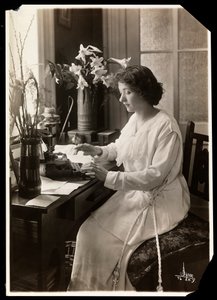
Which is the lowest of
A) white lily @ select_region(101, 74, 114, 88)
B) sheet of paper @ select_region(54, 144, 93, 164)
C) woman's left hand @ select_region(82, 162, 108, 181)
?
woman's left hand @ select_region(82, 162, 108, 181)

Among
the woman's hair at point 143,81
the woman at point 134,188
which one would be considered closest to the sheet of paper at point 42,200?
the woman at point 134,188

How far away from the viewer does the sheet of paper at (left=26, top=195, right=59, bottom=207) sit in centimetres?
115

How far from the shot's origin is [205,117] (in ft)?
4.05

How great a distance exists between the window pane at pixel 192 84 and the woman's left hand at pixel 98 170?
0.26 metres

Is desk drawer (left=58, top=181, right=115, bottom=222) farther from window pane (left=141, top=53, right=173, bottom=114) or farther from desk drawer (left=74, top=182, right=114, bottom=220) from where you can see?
window pane (left=141, top=53, right=173, bottom=114)

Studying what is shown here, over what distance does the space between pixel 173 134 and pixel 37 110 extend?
380 mm

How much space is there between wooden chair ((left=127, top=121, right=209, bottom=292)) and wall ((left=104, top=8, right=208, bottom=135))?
0.07 meters

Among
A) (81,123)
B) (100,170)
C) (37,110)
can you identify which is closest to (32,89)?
(37,110)

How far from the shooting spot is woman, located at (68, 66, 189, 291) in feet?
3.93

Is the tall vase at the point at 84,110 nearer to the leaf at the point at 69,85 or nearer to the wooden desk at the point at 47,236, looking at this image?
the leaf at the point at 69,85

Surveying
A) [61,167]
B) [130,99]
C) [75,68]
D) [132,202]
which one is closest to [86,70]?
[75,68]

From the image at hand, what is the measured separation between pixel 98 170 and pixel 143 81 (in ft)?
0.89

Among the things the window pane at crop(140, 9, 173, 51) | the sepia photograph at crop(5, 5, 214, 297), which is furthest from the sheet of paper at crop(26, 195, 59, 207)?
the window pane at crop(140, 9, 173, 51)

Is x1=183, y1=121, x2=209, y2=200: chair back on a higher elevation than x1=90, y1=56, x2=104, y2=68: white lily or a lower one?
lower
